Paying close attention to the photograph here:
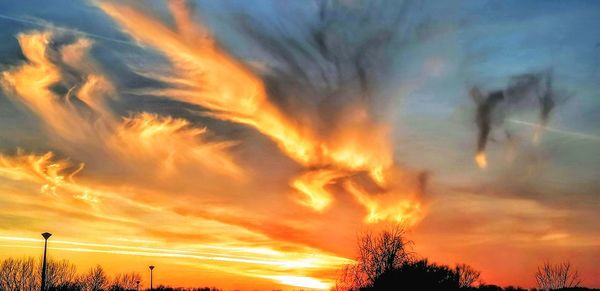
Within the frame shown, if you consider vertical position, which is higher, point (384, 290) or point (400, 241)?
point (400, 241)

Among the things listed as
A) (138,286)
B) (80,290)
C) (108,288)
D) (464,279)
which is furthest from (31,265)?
(464,279)

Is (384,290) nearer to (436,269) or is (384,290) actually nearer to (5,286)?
(436,269)

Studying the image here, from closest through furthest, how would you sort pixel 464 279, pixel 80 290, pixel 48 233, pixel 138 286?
pixel 48 233
pixel 80 290
pixel 464 279
pixel 138 286

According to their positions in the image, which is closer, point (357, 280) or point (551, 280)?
point (357, 280)

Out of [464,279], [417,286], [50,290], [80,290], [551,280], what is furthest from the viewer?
[464,279]

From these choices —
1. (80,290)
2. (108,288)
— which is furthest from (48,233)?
(108,288)

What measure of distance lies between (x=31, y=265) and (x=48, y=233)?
188ft

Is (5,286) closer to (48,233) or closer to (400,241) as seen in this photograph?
(48,233)

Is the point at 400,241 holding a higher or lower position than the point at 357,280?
higher

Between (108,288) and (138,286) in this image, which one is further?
(138,286)

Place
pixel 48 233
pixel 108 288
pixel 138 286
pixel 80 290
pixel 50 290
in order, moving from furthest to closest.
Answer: pixel 138 286 < pixel 108 288 < pixel 80 290 < pixel 50 290 < pixel 48 233

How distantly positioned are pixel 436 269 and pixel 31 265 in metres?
67.3

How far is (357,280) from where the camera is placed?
7612 cm

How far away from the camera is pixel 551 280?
89.4 m
